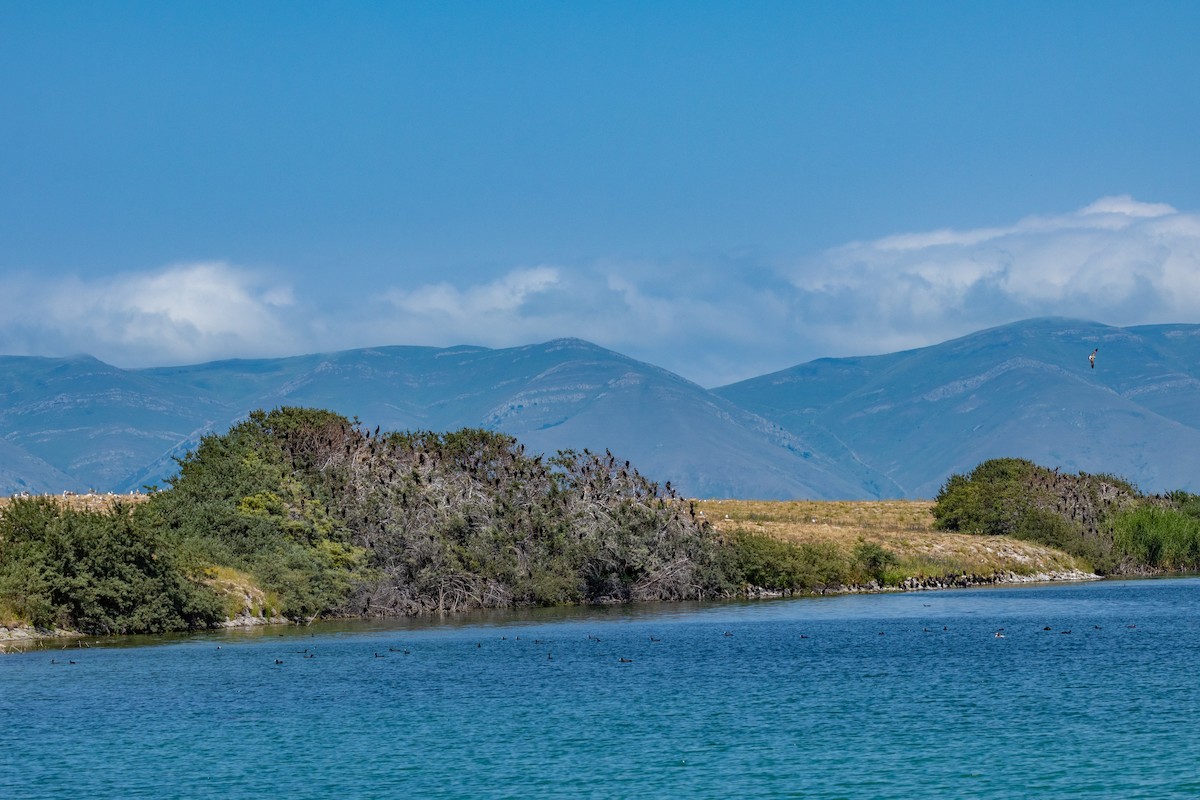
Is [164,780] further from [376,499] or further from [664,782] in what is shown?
[376,499]

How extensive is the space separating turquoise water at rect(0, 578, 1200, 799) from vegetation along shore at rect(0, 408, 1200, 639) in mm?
4270

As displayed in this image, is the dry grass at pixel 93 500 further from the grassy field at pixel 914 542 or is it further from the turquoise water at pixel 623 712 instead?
the grassy field at pixel 914 542

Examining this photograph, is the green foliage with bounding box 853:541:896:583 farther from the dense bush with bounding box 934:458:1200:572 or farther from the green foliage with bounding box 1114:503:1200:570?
the green foliage with bounding box 1114:503:1200:570

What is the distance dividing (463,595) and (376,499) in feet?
21.1

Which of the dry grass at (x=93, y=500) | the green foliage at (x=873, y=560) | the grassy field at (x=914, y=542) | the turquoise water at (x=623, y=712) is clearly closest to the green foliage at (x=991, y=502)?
the grassy field at (x=914, y=542)

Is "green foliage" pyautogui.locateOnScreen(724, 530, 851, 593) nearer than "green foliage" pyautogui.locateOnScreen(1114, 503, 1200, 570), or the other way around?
"green foliage" pyautogui.locateOnScreen(724, 530, 851, 593)

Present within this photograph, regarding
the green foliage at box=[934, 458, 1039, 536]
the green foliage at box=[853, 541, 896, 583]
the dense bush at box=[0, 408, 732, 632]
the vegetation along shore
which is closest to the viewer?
the vegetation along shore

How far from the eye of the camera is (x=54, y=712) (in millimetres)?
39312

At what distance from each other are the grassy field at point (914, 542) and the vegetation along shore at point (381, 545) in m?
0.30

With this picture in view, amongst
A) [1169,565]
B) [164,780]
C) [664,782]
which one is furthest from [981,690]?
[1169,565]

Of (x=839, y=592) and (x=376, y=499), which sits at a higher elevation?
(x=376, y=499)

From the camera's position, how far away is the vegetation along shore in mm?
60719

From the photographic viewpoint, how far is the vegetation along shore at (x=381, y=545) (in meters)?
60.7

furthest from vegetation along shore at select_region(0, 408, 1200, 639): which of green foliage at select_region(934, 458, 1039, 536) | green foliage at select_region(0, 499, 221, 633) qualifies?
green foliage at select_region(934, 458, 1039, 536)
